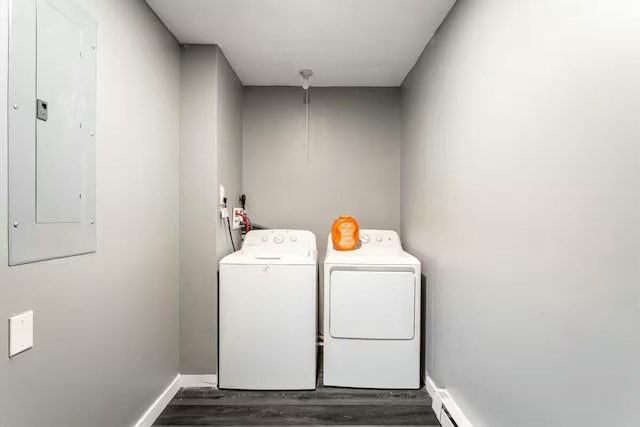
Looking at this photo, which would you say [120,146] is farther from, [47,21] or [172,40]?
[172,40]

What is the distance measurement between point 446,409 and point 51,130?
7.17ft

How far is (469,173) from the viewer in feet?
5.63

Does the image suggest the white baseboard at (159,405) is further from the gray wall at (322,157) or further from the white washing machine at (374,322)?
A: the gray wall at (322,157)

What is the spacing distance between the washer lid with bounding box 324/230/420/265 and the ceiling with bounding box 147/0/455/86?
1.28 m

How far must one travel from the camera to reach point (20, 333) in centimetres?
109

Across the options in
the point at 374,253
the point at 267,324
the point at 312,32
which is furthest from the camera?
the point at 374,253

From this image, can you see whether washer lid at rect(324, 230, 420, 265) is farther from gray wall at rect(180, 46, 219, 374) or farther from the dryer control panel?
gray wall at rect(180, 46, 219, 374)

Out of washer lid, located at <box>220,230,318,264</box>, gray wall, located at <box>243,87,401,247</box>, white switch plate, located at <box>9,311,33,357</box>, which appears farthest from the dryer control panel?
white switch plate, located at <box>9,311,33,357</box>

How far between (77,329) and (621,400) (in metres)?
1.70

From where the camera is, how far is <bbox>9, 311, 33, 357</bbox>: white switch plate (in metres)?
1.06

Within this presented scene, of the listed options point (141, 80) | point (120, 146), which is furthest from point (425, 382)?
point (141, 80)

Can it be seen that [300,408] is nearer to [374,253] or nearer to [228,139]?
[374,253]

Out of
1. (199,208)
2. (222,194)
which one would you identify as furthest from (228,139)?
(199,208)

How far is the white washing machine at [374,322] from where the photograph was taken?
2.29 m
